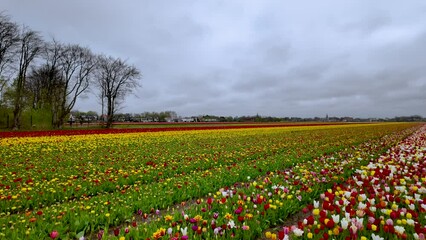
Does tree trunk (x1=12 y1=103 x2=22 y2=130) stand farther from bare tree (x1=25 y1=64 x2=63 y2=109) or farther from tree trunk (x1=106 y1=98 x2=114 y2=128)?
tree trunk (x1=106 y1=98 x2=114 y2=128)

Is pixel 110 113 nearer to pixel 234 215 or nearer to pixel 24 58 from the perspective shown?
pixel 24 58

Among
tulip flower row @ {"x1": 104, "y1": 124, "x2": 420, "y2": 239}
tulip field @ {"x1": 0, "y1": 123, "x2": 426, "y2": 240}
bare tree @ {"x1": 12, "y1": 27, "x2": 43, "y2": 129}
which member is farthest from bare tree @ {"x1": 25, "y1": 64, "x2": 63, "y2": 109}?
tulip flower row @ {"x1": 104, "y1": 124, "x2": 420, "y2": 239}

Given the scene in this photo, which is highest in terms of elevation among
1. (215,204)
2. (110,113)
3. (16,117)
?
(110,113)

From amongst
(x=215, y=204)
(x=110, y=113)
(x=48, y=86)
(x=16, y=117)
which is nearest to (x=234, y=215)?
(x=215, y=204)

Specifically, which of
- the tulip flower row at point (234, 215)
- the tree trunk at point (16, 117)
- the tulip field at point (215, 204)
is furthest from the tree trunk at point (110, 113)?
the tulip flower row at point (234, 215)

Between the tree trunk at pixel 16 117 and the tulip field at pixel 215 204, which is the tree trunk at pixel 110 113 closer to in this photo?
the tree trunk at pixel 16 117

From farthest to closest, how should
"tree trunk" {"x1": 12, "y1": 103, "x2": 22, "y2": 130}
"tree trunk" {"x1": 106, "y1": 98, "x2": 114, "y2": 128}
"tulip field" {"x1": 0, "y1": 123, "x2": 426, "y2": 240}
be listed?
"tree trunk" {"x1": 106, "y1": 98, "x2": 114, "y2": 128}, "tree trunk" {"x1": 12, "y1": 103, "x2": 22, "y2": 130}, "tulip field" {"x1": 0, "y1": 123, "x2": 426, "y2": 240}

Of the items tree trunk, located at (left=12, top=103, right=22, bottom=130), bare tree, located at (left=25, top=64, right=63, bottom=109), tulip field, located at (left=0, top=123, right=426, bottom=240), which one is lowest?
tulip field, located at (left=0, top=123, right=426, bottom=240)

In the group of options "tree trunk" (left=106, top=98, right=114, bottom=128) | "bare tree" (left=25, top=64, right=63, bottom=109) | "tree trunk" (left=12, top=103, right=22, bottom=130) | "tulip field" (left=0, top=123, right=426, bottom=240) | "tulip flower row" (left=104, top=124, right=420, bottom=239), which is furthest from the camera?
"tree trunk" (left=106, top=98, right=114, bottom=128)

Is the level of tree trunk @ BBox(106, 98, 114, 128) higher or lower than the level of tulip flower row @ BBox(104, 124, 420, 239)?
higher

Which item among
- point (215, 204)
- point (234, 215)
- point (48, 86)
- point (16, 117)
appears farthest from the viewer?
point (48, 86)

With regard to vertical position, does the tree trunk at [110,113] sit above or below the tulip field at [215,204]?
above

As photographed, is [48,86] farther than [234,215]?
Yes

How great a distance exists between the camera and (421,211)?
158 inches
